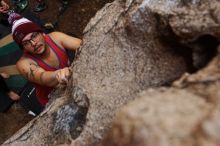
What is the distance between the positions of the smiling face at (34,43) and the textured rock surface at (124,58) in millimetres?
779

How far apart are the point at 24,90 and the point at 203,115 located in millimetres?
3709

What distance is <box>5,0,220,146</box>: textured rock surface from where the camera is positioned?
190 cm

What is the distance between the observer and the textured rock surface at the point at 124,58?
1899mm

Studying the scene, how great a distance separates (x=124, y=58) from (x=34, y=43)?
112 cm

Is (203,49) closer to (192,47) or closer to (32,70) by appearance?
(192,47)

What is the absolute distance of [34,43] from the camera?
306 cm

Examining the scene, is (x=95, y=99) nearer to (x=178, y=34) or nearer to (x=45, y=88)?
(x=178, y=34)

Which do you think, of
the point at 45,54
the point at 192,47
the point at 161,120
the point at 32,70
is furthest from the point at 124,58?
the point at 45,54

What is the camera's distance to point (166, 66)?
198 centimetres

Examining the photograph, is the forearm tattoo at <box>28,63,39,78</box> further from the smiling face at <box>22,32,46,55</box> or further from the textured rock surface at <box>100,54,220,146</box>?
the textured rock surface at <box>100,54,220,146</box>

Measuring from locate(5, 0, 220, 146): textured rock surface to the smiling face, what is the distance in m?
0.78

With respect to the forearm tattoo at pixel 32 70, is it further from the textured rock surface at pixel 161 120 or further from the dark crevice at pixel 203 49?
the textured rock surface at pixel 161 120

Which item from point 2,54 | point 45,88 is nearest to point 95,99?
point 45,88

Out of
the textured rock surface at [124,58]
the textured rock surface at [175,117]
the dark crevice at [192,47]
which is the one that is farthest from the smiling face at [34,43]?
the textured rock surface at [175,117]
